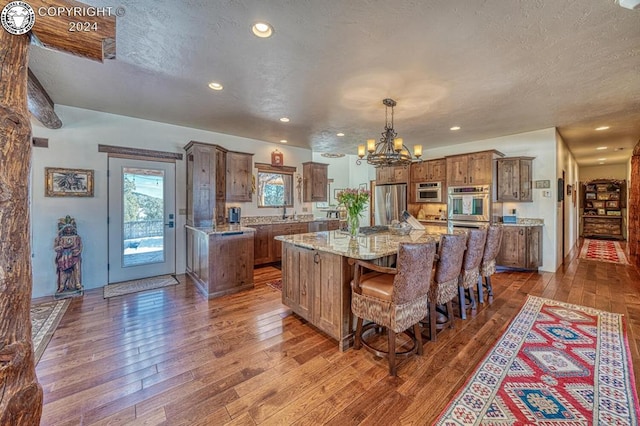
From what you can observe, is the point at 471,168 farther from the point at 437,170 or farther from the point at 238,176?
the point at 238,176

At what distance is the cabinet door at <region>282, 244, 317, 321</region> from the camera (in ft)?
9.09

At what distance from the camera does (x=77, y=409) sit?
5.64 feet

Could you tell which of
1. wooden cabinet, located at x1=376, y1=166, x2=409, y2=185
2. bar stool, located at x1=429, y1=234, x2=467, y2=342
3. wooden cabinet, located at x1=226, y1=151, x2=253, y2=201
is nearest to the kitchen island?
bar stool, located at x1=429, y1=234, x2=467, y2=342

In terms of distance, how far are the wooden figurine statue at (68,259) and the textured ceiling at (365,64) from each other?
5.90 feet

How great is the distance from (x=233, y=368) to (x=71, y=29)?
7.93 ft

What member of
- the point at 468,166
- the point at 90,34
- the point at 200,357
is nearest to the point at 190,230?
the point at 200,357

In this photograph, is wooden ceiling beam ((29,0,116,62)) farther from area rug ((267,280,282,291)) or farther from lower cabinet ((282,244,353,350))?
area rug ((267,280,282,291))

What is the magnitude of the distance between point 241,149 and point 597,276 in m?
7.22

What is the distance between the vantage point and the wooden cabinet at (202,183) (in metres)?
4.48

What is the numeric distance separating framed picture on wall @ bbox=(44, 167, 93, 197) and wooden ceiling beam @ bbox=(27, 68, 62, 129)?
2.16 feet

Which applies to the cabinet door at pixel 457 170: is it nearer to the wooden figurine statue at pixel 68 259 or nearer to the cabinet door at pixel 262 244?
the cabinet door at pixel 262 244

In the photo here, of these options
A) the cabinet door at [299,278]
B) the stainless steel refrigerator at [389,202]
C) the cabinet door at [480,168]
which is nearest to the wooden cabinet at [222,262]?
the cabinet door at [299,278]

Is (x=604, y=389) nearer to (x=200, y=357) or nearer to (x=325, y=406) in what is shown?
(x=325, y=406)

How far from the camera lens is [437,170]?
20.2ft
